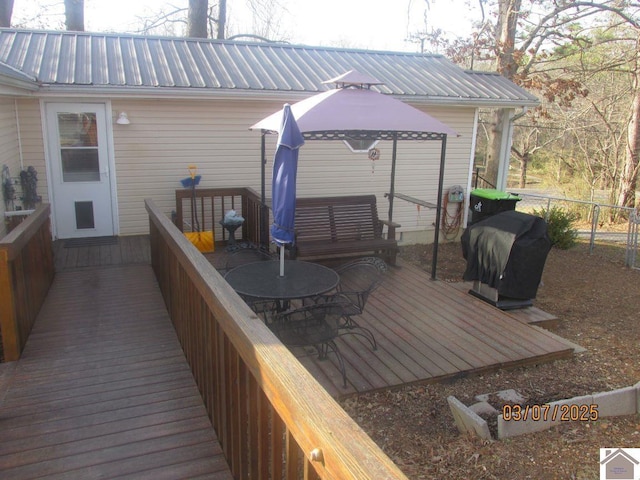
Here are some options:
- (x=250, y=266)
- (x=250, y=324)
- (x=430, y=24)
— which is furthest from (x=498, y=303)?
(x=430, y=24)

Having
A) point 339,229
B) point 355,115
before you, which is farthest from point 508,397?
point 339,229

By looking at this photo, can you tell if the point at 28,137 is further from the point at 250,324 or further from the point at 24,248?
the point at 250,324

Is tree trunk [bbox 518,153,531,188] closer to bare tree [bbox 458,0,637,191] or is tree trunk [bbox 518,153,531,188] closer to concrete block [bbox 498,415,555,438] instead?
bare tree [bbox 458,0,637,191]

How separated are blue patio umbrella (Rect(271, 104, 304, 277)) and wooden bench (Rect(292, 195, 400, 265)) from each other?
2093 mm

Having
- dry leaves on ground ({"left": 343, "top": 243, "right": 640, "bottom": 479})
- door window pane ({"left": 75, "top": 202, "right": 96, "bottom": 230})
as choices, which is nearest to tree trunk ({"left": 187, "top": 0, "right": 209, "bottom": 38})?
door window pane ({"left": 75, "top": 202, "right": 96, "bottom": 230})

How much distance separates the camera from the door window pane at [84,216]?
700cm

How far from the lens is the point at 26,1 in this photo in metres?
16.9

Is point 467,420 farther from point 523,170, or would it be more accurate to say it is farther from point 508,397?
point 523,170

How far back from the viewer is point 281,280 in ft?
14.3

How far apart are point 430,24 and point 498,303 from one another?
1232 cm

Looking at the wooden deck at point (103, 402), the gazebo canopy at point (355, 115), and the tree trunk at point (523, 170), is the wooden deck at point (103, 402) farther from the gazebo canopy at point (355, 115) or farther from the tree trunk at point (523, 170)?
the tree trunk at point (523, 170)

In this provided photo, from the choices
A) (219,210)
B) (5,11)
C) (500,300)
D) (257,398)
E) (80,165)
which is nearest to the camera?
(257,398)
